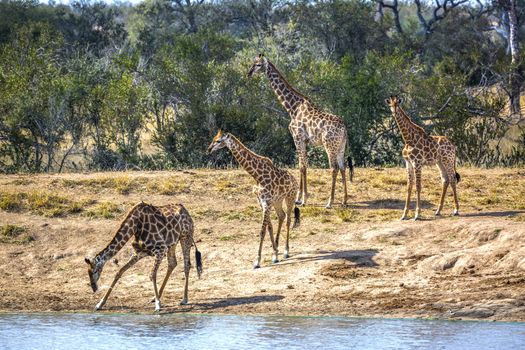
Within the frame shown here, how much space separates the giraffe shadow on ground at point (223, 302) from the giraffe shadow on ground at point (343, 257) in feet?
4.34

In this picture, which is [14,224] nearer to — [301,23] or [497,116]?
[497,116]

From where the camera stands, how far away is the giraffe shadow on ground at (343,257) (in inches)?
600

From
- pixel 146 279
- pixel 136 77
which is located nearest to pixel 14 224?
pixel 146 279

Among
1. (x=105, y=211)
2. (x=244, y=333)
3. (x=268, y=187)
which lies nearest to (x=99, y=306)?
(x=244, y=333)

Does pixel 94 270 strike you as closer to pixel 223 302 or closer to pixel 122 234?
pixel 122 234

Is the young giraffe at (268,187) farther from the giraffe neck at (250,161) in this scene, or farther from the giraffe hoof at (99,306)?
the giraffe hoof at (99,306)

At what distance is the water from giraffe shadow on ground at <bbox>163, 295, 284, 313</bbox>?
261 mm

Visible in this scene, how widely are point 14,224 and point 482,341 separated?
9.16 meters

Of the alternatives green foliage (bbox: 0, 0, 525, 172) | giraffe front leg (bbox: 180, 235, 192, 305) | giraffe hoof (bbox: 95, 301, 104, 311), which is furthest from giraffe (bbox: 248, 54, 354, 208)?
giraffe hoof (bbox: 95, 301, 104, 311)

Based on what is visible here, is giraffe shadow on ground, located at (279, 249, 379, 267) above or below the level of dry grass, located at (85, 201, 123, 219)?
below

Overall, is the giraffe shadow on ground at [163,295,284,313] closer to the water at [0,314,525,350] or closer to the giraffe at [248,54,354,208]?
the water at [0,314,525,350]

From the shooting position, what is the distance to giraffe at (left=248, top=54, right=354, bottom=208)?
60.3 ft

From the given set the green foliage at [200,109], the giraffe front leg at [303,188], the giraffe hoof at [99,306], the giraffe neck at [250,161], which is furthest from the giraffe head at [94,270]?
the green foliage at [200,109]

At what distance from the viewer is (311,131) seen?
60.7ft
